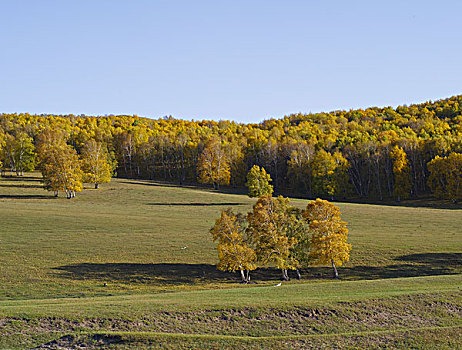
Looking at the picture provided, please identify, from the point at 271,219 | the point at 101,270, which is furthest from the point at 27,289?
the point at 271,219

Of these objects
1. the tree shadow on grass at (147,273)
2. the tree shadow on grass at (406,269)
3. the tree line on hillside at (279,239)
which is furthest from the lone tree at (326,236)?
the tree shadow on grass at (147,273)

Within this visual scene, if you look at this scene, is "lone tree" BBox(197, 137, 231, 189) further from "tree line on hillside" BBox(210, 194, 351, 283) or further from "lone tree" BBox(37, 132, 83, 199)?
"tree line on hillside" BBox(210, 194, 351, 283)

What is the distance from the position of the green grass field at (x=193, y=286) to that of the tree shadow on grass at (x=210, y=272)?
0.57 feet

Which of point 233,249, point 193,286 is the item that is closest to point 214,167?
point 233,249

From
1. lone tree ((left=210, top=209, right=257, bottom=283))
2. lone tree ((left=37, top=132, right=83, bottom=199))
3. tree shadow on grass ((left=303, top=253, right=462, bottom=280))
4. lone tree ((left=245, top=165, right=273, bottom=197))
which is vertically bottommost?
tree shadow on grass ((left=303, top=253, right=462, bottom=280))

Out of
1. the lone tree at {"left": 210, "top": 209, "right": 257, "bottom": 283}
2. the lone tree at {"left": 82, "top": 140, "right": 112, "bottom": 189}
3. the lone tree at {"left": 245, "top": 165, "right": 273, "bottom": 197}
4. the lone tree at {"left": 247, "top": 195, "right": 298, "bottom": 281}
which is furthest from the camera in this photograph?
the lone tree at {"left": 82, "top": 140, "right": 112, "bottom": 189}

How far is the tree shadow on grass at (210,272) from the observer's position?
3959 centimetres

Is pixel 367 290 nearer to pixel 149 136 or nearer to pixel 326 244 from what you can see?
pixel 326 244

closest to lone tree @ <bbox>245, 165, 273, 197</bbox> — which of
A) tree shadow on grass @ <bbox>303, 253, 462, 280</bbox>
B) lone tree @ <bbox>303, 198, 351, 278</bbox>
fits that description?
lone tree @ <bbox>303, 198, 351, 278</bbox>

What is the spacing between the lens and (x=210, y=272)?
1681 inches

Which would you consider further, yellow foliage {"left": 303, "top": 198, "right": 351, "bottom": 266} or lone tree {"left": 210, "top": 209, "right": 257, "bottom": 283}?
yellow foliage {"left": 303, "top": 198, "right": 351, "bottom": 266}

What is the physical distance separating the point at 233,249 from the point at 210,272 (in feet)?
11.1

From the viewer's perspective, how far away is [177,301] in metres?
25.7

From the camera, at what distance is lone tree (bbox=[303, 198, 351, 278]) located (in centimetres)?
4278
